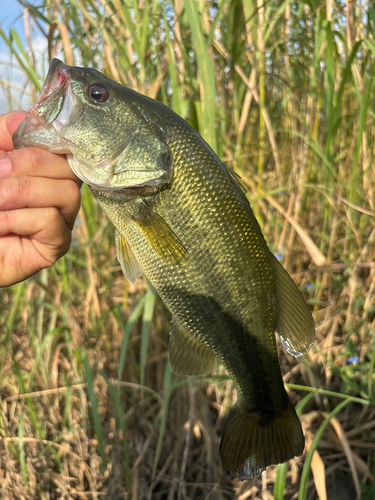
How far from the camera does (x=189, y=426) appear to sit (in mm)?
1745

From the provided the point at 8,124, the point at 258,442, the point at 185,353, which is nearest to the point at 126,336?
the point at 185,353

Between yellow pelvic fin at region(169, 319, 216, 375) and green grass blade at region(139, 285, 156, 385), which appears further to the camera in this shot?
green grass blade at region(139, 285, 156, 385)

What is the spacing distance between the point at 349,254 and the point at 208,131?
1078 millimetres

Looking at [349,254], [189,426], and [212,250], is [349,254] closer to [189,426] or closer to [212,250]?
[189,426]

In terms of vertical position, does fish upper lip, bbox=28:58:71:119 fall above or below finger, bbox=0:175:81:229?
above

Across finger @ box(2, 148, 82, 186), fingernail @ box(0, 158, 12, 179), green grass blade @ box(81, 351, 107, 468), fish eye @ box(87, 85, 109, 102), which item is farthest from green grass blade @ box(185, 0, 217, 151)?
green grass blade @ box(81, 351, 107, 468)

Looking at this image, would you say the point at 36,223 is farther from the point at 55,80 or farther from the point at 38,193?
the point at 55,80

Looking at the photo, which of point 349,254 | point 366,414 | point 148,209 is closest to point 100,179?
point 148,209

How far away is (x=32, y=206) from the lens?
0.95 meters

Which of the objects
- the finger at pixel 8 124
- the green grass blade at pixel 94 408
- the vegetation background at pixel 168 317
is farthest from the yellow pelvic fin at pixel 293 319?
the green grass blade at pixel 94 408

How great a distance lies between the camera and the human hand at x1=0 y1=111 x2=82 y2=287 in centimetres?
89

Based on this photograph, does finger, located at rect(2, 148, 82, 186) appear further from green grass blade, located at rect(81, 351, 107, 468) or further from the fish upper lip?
green grass blade, located at rect(81, 351, 107, 468)

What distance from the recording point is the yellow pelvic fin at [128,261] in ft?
3.31

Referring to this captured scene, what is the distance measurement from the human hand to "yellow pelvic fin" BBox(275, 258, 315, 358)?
57 centimetres
